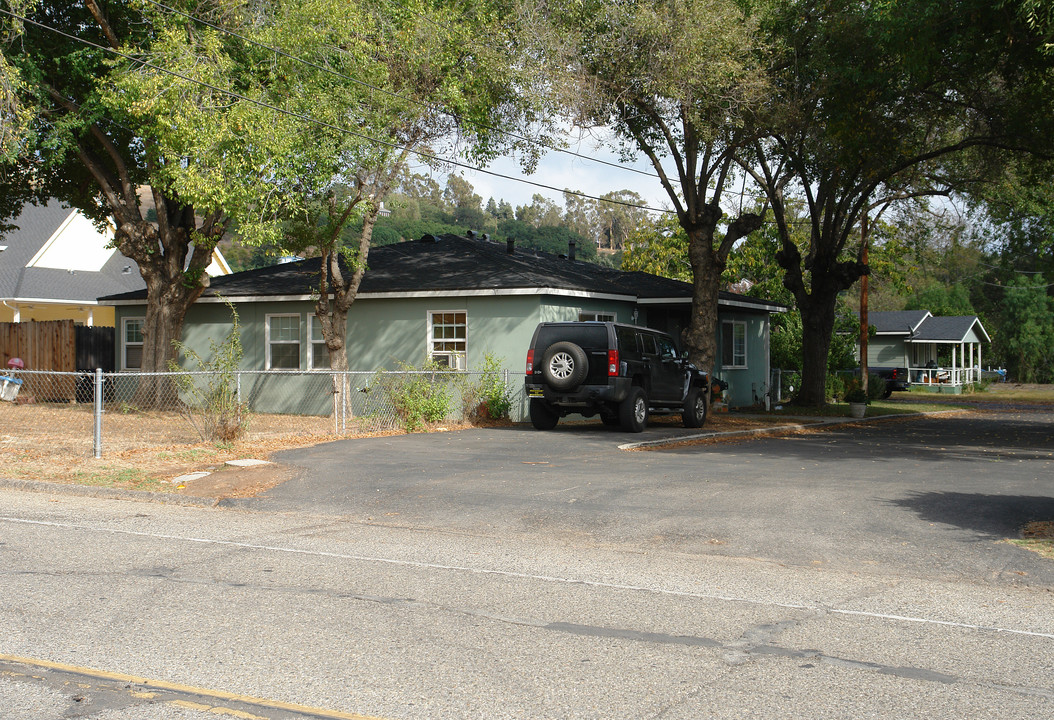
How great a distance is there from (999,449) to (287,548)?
46.5ft

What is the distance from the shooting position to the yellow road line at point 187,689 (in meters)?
4.32

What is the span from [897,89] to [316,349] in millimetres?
15236

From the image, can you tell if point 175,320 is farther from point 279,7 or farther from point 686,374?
point 686,374

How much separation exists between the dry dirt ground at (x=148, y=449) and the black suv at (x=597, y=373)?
2084mm

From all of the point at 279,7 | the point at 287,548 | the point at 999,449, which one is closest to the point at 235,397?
the point at 287,548

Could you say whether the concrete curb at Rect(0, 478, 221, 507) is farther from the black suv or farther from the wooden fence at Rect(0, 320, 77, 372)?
the wooden fence at Rect(0, 320, 77, 372)

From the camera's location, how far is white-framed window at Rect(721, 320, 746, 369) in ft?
91.9

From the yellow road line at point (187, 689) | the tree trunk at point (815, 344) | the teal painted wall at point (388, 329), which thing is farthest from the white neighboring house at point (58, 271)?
the yellow road line at point (187, 689)

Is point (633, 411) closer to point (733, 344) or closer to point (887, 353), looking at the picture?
point (733, 344)

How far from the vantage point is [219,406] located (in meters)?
15.1

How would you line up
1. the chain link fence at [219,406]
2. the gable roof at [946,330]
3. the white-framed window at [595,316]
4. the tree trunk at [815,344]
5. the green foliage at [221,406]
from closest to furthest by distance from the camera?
the green foliage at [221,406] < the chain link fence at [219,406] < the white-framed window at [595,316] < the tree trunk at [815,344] < the gable roof at [946,330]

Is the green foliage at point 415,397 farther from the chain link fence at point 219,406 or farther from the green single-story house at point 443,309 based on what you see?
the green single-story house at point 443,309

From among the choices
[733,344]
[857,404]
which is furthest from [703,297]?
[857,404]

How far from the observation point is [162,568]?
24.2 ft
